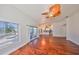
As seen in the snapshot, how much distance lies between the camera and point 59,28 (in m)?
2.85

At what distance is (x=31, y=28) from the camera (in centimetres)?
290

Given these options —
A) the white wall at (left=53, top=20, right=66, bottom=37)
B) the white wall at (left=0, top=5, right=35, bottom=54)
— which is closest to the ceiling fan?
the white wall at (left=53, top=20, right=66, bottom=37)

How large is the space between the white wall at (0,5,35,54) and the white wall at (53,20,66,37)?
0.50 metres

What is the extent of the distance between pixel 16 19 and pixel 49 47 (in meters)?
0.90

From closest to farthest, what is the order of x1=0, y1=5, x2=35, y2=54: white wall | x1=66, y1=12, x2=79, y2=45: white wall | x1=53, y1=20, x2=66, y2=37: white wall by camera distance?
x1=0, y1=5, x2=35, y2=54: white wall, x1=66, y1=12, x2=79, y2=45: white wall, x1=53, y1=20, x2=66, y2=37: white wall

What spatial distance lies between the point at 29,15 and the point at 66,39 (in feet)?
3.07

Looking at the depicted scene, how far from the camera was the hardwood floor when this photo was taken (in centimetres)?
258

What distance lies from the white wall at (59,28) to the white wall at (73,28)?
0.29 feet

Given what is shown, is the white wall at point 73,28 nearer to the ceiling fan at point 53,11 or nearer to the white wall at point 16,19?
the ceiling fan at point 53,11

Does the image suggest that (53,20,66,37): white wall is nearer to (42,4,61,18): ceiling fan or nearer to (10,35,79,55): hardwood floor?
(10,35,79,55): hardwood floor
